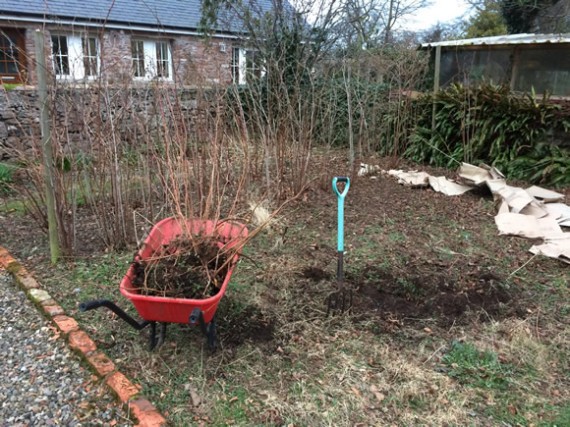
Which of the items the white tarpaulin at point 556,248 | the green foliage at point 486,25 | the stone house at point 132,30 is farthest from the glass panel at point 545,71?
the green foliage at point 486,25

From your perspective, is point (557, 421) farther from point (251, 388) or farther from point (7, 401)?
point (7, 401)

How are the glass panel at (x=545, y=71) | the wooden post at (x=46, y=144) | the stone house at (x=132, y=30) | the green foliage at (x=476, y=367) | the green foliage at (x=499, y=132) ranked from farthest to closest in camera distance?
1. the glass panel at (x=545, y=71)
2. the stone house at (x=132, y=30)
3. the green foliage at (x=499, y=132)
4. the wooden post at (x=46, y=144)
5. the green foliage at (x=476, y=367)

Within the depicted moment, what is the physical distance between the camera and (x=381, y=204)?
5.73 m

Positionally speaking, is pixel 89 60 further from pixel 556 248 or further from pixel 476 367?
pixel 556 248

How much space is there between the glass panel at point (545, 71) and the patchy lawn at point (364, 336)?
5.18 metres

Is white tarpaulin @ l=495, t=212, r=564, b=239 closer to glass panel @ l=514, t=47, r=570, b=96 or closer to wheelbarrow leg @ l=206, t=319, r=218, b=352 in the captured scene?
wheelbarrow leg @ l=206, t=319, r=218, b=352

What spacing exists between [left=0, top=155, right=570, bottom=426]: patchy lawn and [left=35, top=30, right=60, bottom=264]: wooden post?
0.26m

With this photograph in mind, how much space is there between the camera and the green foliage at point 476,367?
254 cm

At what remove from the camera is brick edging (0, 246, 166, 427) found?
223cm

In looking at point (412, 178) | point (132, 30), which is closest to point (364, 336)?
point (412, 178)

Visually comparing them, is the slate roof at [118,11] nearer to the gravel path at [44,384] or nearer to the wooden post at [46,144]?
the wooden post at [46,144]

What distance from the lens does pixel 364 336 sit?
2.93m

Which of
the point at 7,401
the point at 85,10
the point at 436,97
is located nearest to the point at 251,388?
the point at 7,401

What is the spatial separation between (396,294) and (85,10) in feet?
47.6
